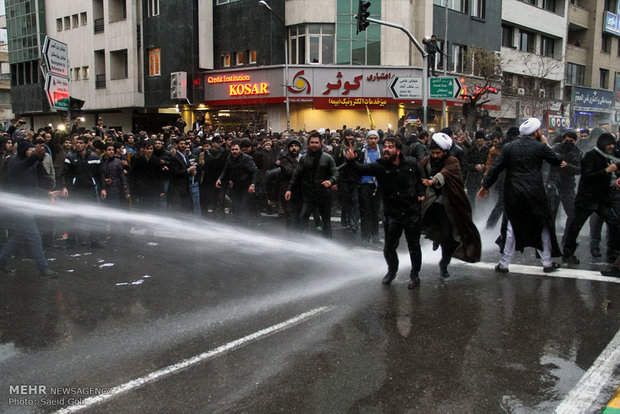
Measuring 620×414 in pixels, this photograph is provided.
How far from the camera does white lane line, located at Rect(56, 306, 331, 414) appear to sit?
3.78 metres

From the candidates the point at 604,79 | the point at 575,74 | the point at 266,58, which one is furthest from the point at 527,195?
the point at 604,79

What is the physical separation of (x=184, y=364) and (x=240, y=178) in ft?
22.6

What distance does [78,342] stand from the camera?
496 cm

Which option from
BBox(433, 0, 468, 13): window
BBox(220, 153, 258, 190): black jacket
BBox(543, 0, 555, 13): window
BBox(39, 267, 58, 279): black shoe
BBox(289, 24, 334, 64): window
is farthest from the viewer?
BBox(543, 0, 555, 13): window

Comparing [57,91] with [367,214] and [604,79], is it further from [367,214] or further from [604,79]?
[604,79]

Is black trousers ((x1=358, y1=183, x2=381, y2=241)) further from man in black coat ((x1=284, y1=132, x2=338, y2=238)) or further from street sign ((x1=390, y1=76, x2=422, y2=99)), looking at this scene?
street sign ((x1=390, y1=76, x2=422, y2=99))

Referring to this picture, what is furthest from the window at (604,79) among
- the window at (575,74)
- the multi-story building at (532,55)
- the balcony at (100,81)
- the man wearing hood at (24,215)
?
the man wearing hood at (24,215)

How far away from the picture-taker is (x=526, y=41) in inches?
1649

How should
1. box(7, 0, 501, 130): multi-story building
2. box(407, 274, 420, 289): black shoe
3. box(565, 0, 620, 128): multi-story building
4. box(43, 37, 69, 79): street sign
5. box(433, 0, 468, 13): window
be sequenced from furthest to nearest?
box(565, 0, 620, 128): multi-story building < box(433, 0, 468, 13): window < box(7, 0, 501, 130): multi-story building < box(43, 37, 69, 79): street sign < box(407, 274, 420, 289): black shoe

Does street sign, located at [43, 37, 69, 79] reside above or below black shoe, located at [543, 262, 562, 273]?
above

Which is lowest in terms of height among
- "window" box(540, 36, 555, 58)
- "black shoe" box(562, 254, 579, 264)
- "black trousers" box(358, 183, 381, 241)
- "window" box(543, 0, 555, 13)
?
"black shoe" box(562, 254, 579, 264)

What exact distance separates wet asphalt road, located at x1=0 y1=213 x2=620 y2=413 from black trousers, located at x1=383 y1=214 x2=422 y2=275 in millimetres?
292

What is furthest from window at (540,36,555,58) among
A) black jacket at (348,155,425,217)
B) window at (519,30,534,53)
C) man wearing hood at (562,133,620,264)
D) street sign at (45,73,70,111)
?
black jacket at (348,155,425,217)

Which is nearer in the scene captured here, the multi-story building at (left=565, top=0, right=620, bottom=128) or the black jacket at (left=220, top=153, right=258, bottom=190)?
the black jacket at (left=220, top=153, right=258, bottom=190)
